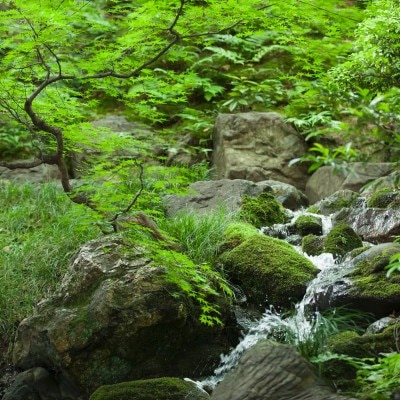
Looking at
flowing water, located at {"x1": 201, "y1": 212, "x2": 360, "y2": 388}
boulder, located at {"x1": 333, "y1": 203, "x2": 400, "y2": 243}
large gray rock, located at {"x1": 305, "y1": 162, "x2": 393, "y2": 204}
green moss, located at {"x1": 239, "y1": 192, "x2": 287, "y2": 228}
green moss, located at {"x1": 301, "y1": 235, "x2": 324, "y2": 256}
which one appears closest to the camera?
flowing water, located at {"x1": 201, "y1": 212, "x2": 360, "y2": 388}

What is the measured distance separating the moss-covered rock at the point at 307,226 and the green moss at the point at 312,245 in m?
0.47

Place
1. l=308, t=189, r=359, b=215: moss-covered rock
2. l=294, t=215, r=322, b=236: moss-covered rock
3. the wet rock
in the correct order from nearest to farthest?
1. the wet rock
2. l=294, t=215, r=322, b=236: moss-covered rock
3. l=308, t=189, r=359, b=215: moss-covered rock

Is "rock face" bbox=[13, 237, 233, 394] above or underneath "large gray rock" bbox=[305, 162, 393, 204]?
above

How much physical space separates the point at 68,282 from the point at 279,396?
8.45 feet

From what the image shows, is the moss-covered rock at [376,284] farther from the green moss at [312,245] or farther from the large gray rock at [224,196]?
the large gray rock at [224,196]

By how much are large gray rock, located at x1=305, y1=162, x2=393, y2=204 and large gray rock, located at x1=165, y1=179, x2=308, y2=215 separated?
1.64ft

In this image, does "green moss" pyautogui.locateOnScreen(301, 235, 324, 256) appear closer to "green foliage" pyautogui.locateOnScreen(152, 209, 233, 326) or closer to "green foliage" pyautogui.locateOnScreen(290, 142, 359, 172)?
"green foliage" pyautogui.locateOnScreen(152, 209, 233, 326)

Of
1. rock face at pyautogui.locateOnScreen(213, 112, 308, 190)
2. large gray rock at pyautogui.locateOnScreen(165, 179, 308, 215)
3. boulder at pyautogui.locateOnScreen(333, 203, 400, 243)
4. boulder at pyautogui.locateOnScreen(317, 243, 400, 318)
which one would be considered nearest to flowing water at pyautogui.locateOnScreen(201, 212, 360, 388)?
boulder at pyautogui.locateOnScreen(317, 243, 400, 318)

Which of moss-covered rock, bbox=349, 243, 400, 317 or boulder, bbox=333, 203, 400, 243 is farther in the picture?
boulder, bbox=333, 203, 400, 243

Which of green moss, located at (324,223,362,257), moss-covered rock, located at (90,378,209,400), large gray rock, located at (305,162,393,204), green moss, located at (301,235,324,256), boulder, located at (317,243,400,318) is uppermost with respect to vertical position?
boulder, located at (317,243,400,318)

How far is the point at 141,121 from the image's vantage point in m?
11.7

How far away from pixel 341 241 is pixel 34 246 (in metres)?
3.43

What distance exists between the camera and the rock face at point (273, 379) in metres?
3.71

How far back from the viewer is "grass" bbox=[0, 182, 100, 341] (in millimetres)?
6223
